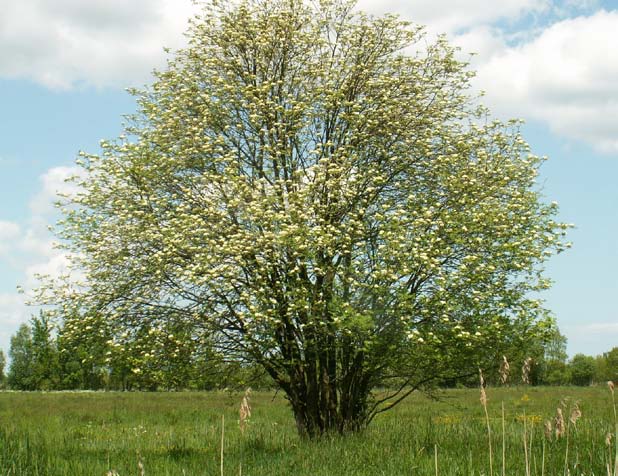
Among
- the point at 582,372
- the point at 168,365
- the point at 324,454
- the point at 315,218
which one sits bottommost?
the point at 582,372

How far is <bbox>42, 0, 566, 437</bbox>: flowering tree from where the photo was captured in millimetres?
14266

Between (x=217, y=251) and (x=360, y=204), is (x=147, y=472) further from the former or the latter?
(x=360, y=204)

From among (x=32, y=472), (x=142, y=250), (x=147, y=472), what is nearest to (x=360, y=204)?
(x=142, y=250)

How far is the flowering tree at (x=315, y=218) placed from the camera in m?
14.3

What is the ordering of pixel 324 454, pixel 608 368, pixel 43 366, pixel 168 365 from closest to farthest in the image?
1. pixel 324 454
2. pixel 168 365
3. pixel 43 366
4. pixel 608 368

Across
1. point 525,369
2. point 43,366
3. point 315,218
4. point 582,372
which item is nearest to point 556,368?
point 582,372

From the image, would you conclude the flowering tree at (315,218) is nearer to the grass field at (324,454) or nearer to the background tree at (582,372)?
the grass field at (324,454)

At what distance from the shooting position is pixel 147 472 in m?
10.2

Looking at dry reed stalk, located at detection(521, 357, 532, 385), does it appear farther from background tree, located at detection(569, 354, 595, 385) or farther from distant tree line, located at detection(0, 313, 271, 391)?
background tree, located at detection(569, 354, 595, 385)

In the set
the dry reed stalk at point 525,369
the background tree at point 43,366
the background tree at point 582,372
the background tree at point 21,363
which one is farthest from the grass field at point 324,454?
the background tree at point 582,372

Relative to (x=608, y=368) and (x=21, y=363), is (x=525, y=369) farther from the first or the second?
(x=21, y=363)

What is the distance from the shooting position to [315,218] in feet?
48.8

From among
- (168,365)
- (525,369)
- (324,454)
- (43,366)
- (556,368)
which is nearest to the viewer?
(525,369)

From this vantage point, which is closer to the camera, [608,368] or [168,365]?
[168,365]
